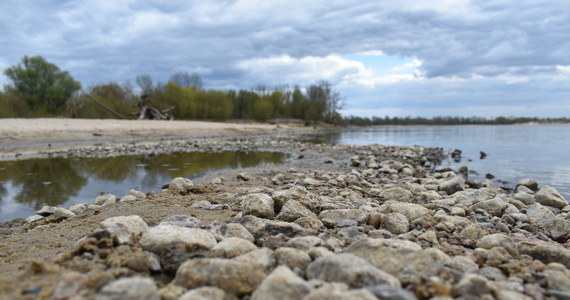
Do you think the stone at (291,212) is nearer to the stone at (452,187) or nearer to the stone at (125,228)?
the stone at (125,228)

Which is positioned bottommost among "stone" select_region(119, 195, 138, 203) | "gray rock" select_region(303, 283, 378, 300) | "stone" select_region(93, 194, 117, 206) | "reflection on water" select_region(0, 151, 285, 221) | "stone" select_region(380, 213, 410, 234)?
"reflection on water" select_region(0, 151, 285, 221)

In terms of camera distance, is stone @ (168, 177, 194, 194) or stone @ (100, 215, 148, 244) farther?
stone @ (168, 177, 194, 194)

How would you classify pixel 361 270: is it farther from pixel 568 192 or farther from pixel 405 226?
pixel 568 192

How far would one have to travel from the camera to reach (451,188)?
5.68 metres

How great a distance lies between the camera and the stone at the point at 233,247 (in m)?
2.09

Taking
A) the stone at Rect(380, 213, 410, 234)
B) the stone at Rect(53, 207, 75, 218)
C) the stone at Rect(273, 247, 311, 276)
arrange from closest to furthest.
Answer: the stone at Rect(273, 247, 311, 276), the stone at Rect(380, 213, 410, 234), the stone at Rect(53, 207, 75, 218)

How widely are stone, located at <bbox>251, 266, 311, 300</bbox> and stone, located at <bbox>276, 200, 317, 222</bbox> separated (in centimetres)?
149

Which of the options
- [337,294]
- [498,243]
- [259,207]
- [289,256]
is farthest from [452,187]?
[337,294]

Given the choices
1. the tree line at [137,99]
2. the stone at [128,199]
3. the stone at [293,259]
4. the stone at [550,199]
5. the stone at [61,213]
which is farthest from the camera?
the tree line at [137,99]

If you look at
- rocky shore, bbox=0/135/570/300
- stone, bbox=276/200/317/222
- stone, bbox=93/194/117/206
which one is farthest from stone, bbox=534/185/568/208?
stone, bbox=93/194/117/206

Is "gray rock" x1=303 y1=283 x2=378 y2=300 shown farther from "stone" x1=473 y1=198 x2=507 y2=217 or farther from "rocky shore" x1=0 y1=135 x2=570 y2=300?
"stone" x1=473 y1=198 x2=507 y2=217

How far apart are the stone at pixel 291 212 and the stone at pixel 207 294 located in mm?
1536

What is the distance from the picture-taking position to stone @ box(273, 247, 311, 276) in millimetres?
1954

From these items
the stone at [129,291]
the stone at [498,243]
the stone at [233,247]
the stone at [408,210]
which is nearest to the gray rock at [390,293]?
the stone at [233,247]
